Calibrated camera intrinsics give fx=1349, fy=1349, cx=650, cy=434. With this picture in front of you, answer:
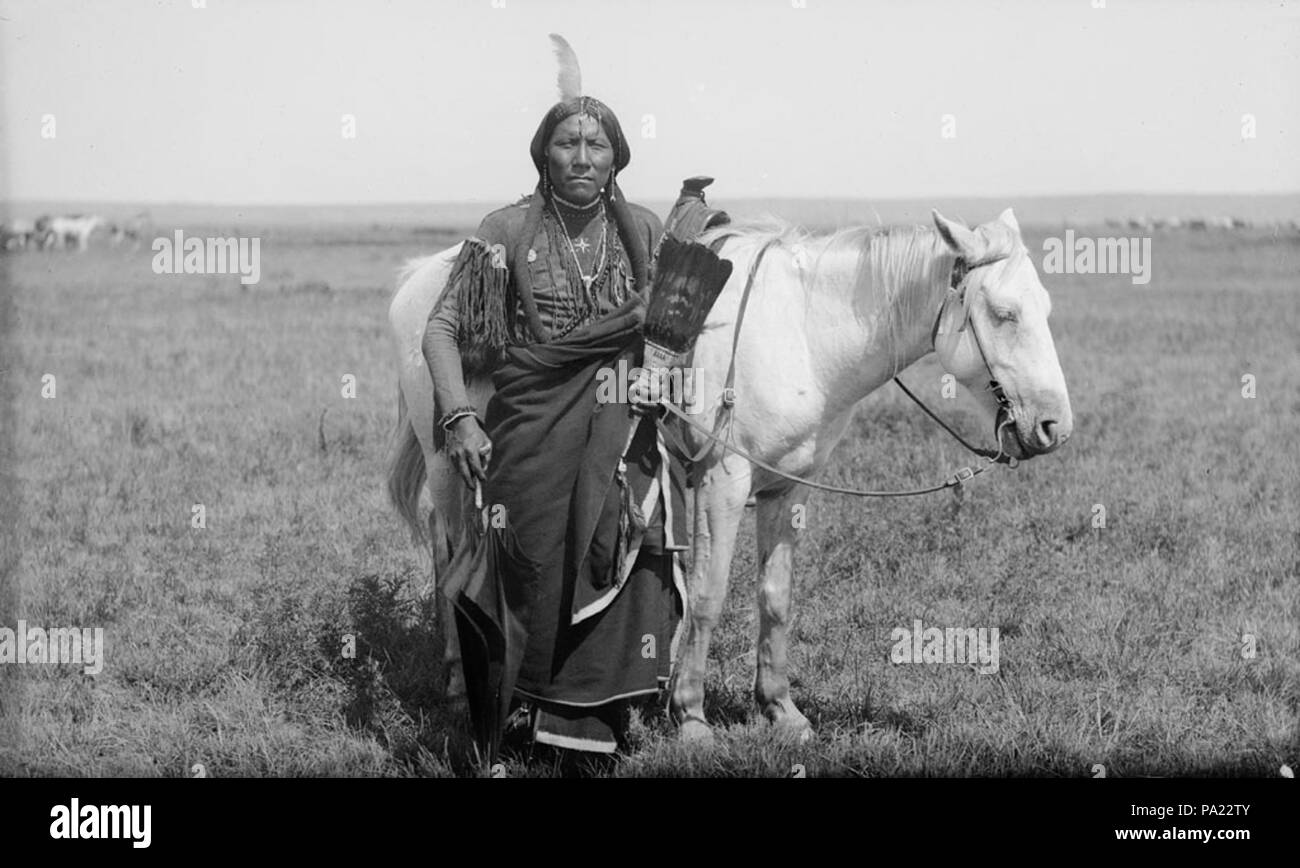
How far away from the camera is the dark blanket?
4699mm

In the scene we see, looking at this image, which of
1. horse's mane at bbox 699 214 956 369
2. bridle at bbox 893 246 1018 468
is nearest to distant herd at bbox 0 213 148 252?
horse's mane at bbox 699 214 956 369

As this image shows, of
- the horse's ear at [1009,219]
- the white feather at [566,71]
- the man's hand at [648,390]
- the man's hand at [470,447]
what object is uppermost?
the white feather at [566,71]

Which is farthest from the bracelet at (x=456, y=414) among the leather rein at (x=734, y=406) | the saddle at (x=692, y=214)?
the saddle at (x=692, y=214)

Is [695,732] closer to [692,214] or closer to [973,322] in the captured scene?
[973,322]

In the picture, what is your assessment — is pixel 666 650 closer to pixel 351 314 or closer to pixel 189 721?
pixel 189 721

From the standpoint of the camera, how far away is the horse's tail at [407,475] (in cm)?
589

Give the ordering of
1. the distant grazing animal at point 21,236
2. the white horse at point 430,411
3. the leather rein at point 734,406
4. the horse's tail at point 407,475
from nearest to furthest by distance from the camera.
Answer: the leather rein at point 734,406, the white horse at point 430,411, the horse's tail at point 407,475, the distant grazing animal at point 21,236

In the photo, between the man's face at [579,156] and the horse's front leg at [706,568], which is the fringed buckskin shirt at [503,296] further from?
the horse's front leg at [706,568]

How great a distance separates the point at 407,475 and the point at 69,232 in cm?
2620

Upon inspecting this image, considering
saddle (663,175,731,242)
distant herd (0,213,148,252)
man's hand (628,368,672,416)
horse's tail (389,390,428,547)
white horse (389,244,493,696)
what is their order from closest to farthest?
man's hand (628,368,672,416) → saddle (663,175,731,242) → white horse (389,244,493,696) → horse's tail (389,390,428,547) → distant herd (0,213,148,252)

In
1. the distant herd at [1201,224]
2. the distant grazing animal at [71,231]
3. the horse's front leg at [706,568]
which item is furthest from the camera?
the distant herd at [1201,224]

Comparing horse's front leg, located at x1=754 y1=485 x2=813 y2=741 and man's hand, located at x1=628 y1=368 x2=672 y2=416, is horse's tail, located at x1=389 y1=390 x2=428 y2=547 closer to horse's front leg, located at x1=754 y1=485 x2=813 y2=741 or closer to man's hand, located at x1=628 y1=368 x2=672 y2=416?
man's hand, located at x1=628 y1=368 x2=672 y2=416

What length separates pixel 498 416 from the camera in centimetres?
486
